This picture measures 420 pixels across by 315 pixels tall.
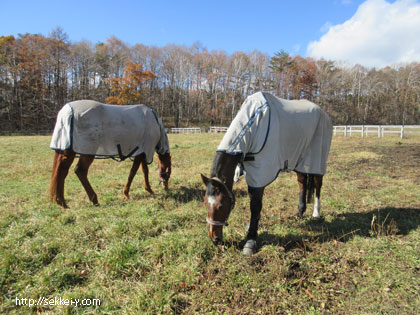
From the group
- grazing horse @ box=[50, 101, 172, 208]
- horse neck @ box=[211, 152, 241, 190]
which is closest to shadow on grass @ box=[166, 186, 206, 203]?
grazing horse @ box=[50, 101, 172, 208]

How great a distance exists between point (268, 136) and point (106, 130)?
3689 mm

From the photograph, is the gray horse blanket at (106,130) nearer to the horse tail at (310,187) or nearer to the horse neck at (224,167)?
the horse neck at (224,167)

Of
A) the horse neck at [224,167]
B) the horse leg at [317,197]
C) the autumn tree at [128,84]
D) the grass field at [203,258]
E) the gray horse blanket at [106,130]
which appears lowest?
the grass field at [203,258]

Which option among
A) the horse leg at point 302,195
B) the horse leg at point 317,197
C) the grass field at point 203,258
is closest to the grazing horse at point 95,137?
the grass field at point 203,258

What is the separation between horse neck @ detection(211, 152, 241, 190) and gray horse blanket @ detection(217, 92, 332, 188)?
4.3 inches

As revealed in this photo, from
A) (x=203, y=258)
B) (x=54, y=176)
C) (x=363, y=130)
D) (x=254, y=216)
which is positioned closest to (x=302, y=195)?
(x=254, y=216)

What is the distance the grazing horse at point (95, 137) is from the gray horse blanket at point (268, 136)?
124 inches

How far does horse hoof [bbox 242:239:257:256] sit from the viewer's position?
10.1ft

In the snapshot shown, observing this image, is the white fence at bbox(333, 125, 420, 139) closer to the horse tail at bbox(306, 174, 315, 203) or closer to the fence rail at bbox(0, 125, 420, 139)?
the fence rail at bbox(0, 125, 420, 139)

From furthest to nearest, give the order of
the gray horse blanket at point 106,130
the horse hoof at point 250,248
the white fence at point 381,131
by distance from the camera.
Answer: the white fence at point 381,131, the gray horse blanket at point 106,130, the horse hoof at point 250,248

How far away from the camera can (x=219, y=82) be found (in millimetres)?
48906

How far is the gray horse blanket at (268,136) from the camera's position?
3.05 meters

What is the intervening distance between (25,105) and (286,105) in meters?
46.7

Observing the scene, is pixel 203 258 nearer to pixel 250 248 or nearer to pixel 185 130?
pixel 250 248
